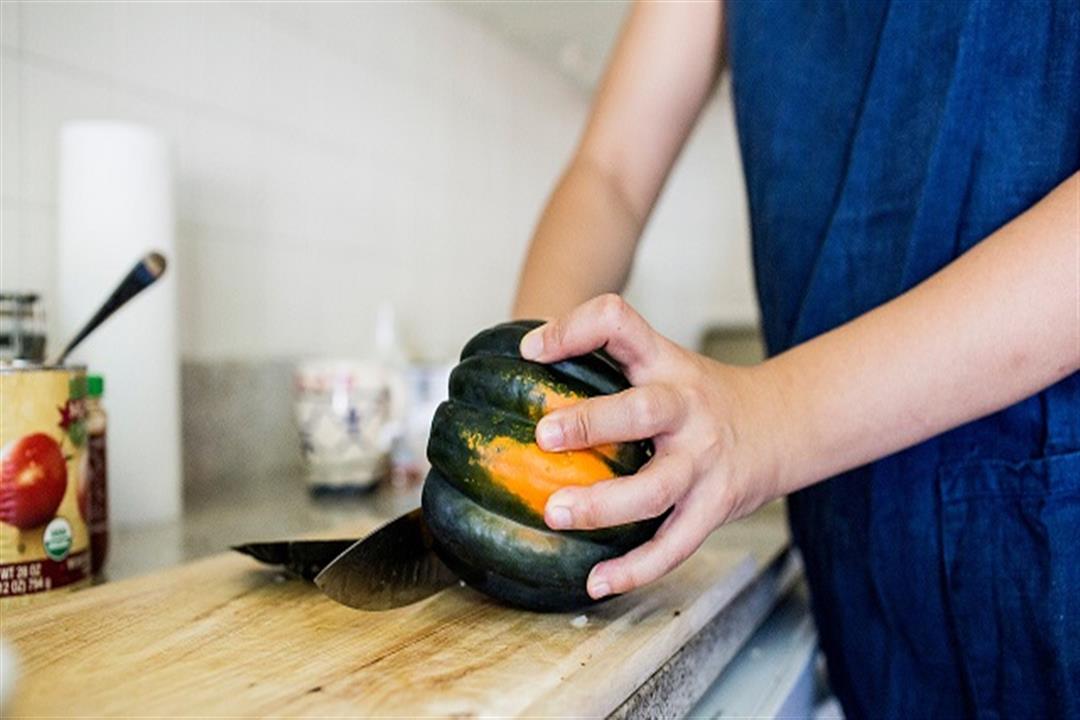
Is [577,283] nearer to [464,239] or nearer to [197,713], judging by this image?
[197,713]

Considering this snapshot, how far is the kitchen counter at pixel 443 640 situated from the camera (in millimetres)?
471

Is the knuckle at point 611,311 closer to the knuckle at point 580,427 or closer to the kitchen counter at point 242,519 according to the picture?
the knuckle at point 580,427

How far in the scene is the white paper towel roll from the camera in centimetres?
97

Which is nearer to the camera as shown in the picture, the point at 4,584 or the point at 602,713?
the point at 602,713

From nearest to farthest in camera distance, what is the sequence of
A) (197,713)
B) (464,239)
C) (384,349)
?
(197,713) < (384,349) < (464,239)

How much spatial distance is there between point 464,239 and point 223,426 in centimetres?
73

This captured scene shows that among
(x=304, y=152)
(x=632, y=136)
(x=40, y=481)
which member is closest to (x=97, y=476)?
(x=40, y=481)

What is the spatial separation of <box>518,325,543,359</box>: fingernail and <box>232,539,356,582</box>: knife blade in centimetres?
20

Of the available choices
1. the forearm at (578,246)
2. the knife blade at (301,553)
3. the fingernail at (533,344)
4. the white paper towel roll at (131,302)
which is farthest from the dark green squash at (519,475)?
the white paper towel roll at (131,302)

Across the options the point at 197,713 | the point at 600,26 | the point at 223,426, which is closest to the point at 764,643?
the point at 197,713

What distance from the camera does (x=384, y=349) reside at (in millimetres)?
1482

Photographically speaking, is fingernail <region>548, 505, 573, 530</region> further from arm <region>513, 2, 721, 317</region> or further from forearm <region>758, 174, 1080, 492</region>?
arm <region>513, 2, 721, 317</region>

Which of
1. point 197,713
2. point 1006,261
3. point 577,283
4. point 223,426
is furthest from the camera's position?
point 223,426

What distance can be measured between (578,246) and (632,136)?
15cm
